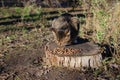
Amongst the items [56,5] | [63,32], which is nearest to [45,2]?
[56,5]

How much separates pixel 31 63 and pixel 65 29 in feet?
2.97

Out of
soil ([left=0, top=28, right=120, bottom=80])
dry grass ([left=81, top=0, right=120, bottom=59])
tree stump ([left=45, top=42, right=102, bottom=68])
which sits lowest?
soil ([left=0, top=28, right=120, bottom=80])

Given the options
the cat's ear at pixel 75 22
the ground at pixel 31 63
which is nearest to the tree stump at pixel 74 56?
the ground at pixel 31 63

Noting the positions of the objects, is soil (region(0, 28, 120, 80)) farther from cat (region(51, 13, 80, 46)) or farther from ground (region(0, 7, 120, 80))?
cat (region(51, 13, 80, 46))

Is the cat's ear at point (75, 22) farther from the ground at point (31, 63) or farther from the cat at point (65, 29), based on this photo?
the ground at point (31, 63)

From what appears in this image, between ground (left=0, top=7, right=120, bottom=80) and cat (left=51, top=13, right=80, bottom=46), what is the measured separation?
52 cm

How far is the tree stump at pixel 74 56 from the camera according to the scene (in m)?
5.13

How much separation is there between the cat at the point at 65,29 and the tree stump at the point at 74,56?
0.41 feet

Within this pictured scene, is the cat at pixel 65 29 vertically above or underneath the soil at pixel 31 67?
above

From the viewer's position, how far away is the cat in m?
5.37

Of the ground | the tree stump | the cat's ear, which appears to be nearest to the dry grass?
the tree stump

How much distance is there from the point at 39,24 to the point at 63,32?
3385mm

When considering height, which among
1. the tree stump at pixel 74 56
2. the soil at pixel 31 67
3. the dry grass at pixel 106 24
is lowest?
the soil at pixel 31 67

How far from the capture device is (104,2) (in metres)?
7.09
